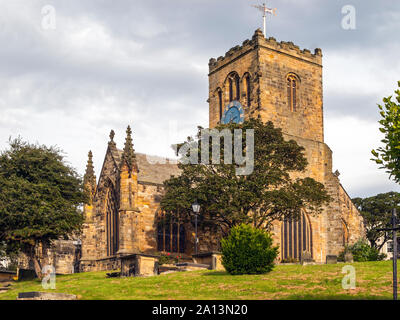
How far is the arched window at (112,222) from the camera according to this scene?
52203mm

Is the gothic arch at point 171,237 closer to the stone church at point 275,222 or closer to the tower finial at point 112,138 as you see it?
the stone church at point 275,222

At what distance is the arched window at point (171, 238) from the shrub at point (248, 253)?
20.7 meters

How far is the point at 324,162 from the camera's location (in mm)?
57469

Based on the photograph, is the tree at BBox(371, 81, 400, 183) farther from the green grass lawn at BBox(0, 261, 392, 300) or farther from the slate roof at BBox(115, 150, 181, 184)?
the slate roof at BBox(115, 150, 181, 184)

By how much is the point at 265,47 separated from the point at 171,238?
1941cm

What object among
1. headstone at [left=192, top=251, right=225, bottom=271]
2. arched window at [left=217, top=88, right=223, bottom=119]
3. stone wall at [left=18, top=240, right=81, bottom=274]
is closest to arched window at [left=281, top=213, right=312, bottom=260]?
arched window at [left=217, top=88, right=223, bottom=119]

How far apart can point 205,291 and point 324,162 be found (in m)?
34.4

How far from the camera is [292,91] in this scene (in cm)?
5834

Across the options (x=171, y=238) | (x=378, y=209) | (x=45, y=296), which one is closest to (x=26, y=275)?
(x=171, y=238)
